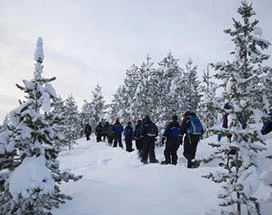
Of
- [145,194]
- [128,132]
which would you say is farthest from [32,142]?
[128,132]

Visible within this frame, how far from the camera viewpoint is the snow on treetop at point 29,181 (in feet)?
21.2

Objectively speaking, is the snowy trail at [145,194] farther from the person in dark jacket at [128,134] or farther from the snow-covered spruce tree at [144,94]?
the snow-covered spruce tree at [144,94]

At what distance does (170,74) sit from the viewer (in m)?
45.2

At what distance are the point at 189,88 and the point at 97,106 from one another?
21.5 m

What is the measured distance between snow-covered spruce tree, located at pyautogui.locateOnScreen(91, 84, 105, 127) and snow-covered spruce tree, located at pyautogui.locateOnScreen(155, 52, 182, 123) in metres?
21.3

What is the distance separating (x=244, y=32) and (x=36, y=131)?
8.76 meters

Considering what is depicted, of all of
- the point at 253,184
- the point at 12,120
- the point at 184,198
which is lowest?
the point at 184,198

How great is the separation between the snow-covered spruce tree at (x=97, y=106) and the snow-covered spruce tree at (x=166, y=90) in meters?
21.3

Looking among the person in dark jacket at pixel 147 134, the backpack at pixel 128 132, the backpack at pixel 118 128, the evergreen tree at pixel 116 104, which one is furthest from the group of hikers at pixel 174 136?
the evergreen tree at pixel 116 104

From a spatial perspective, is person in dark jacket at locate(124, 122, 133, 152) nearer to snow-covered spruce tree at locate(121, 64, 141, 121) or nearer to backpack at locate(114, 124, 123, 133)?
backpack at locate(114, 124, 123, 133)

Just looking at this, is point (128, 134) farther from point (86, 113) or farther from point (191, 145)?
point (86, 113)

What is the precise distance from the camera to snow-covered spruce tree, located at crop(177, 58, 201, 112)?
4909cm

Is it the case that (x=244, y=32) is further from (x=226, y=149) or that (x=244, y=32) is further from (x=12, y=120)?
(x=12, y=120)

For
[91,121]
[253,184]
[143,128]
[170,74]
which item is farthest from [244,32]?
[91,121]
